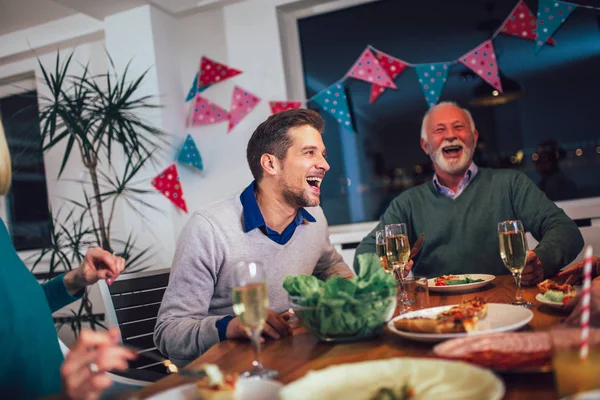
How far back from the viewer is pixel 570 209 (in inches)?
129

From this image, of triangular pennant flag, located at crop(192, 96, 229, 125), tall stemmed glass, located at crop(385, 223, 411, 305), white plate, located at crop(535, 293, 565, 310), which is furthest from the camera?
triangular pennant flag, located at crop(192, 96, 229, 125)

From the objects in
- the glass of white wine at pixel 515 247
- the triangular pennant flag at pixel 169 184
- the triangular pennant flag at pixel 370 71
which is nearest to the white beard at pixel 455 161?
the triangular pennant flag at pixel 370 71

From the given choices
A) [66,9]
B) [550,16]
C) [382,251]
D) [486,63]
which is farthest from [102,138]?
[550,16]

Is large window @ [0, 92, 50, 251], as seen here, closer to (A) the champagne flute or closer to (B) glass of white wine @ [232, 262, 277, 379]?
(A) the champagne flute

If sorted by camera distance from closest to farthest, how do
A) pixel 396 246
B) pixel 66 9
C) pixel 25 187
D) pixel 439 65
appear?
pixel 396 246 < pixel 439 65 < pixel 66 9 < pixel 25 187

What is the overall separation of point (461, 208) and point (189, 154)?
6.75ft

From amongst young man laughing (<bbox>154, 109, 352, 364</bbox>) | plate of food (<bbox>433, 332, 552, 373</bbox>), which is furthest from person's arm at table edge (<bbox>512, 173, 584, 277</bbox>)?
plate of food (<bbox>433, 332, 552, 373</bbox>)

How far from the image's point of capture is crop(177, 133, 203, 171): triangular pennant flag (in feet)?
12.9

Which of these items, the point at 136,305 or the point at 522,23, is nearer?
the point at 136,305

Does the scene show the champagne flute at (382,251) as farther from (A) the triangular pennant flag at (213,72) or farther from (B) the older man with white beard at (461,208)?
(A) the triangular pennant flag at (213,72)

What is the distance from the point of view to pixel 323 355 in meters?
1.09

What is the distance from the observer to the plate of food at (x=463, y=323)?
104 centimetres

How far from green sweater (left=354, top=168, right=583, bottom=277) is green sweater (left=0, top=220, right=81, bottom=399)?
4.51ft

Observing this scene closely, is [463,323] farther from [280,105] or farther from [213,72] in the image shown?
[213,72]
